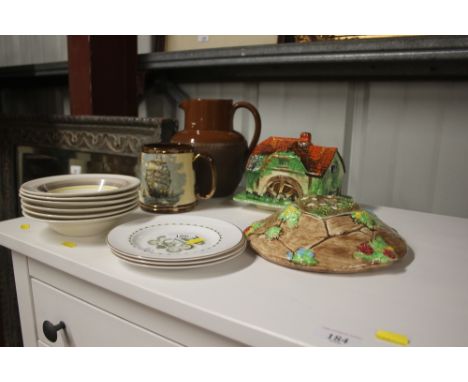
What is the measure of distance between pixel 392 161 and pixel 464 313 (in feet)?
2.02

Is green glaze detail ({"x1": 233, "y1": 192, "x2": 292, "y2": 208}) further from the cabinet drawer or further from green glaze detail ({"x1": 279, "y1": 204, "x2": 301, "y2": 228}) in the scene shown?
the cabinet drawer

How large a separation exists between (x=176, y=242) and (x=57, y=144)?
0.81 m

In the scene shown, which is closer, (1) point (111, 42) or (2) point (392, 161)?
(2) point (392, 161)

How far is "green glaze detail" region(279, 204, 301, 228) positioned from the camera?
0.57 metres

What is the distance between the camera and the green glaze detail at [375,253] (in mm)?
506

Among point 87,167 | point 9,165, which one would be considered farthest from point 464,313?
point 9,165

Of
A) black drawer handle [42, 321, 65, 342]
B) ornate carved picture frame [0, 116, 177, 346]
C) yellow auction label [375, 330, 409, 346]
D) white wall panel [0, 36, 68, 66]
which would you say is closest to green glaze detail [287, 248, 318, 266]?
yellow auction label [375, 330, 409, 346]

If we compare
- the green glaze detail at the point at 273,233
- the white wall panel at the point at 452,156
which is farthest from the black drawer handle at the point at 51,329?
the white wall panel at the point at 452,156

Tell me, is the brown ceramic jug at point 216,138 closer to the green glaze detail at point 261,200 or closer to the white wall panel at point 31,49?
the green glaze detail at point 261,200

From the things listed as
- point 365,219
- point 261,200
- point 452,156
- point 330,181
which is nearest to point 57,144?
point 261,200

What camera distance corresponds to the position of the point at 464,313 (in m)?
0.42

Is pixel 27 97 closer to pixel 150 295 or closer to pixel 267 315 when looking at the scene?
pixel 150 295

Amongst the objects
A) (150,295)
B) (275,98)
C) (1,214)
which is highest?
(275,98)

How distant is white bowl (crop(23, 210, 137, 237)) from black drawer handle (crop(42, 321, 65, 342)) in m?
0.15
